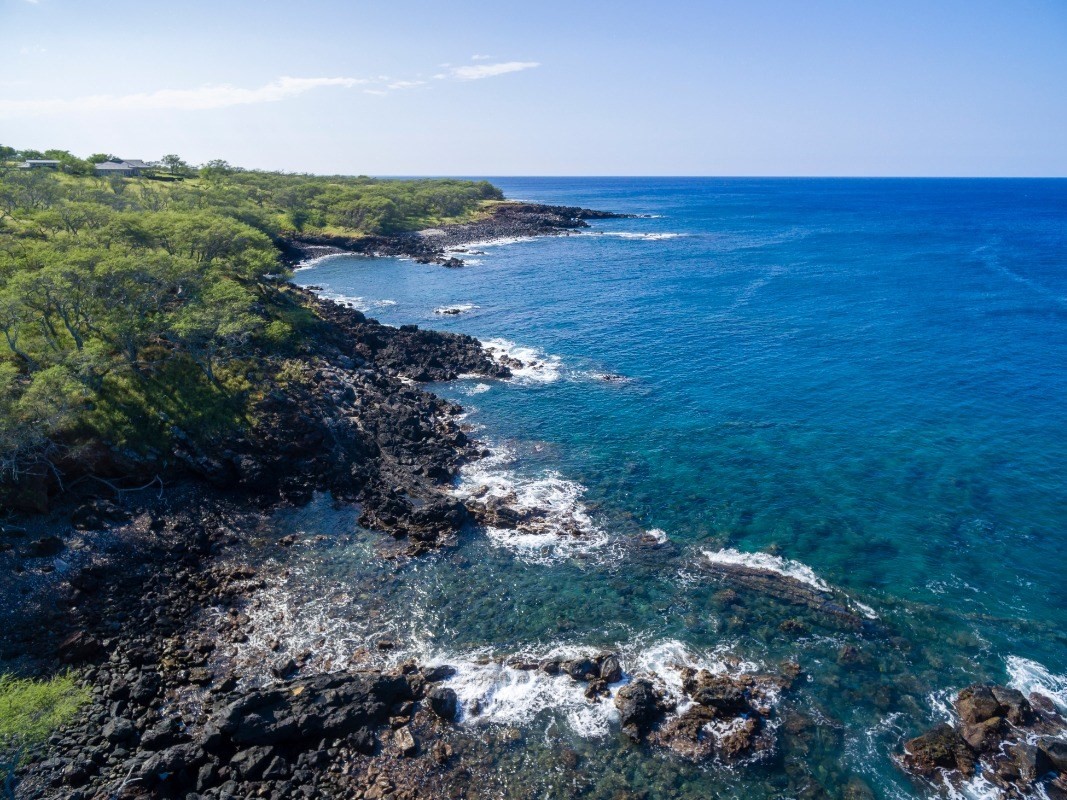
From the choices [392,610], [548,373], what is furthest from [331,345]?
[392,610]

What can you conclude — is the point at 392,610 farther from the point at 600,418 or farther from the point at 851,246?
the point at 851,246

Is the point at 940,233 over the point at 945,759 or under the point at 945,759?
over

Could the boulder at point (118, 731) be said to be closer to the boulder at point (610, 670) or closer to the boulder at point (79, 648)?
the boulder at point (79, 648)

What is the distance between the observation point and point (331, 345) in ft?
211

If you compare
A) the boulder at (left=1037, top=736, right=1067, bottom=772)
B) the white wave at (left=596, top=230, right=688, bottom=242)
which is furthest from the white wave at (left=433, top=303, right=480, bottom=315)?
the white wave at (left=596, top=230, right=688, bottom=242)

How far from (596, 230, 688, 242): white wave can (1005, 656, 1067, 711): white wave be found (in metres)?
146

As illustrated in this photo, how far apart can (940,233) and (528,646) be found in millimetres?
191518

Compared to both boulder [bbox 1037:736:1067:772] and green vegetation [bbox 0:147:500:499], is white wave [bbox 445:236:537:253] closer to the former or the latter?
green vegetation [bbox 0:147:500:499]

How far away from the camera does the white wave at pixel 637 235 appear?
164250 millimetres

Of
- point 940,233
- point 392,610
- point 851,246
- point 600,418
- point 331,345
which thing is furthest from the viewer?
point 940,233

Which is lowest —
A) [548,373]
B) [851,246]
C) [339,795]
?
[339,795]

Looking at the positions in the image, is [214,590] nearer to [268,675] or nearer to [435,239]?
[268,675]

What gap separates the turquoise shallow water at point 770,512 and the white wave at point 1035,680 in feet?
0.50

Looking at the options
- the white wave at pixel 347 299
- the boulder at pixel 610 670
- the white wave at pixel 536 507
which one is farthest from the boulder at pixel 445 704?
the white wave at pixel 347 299
